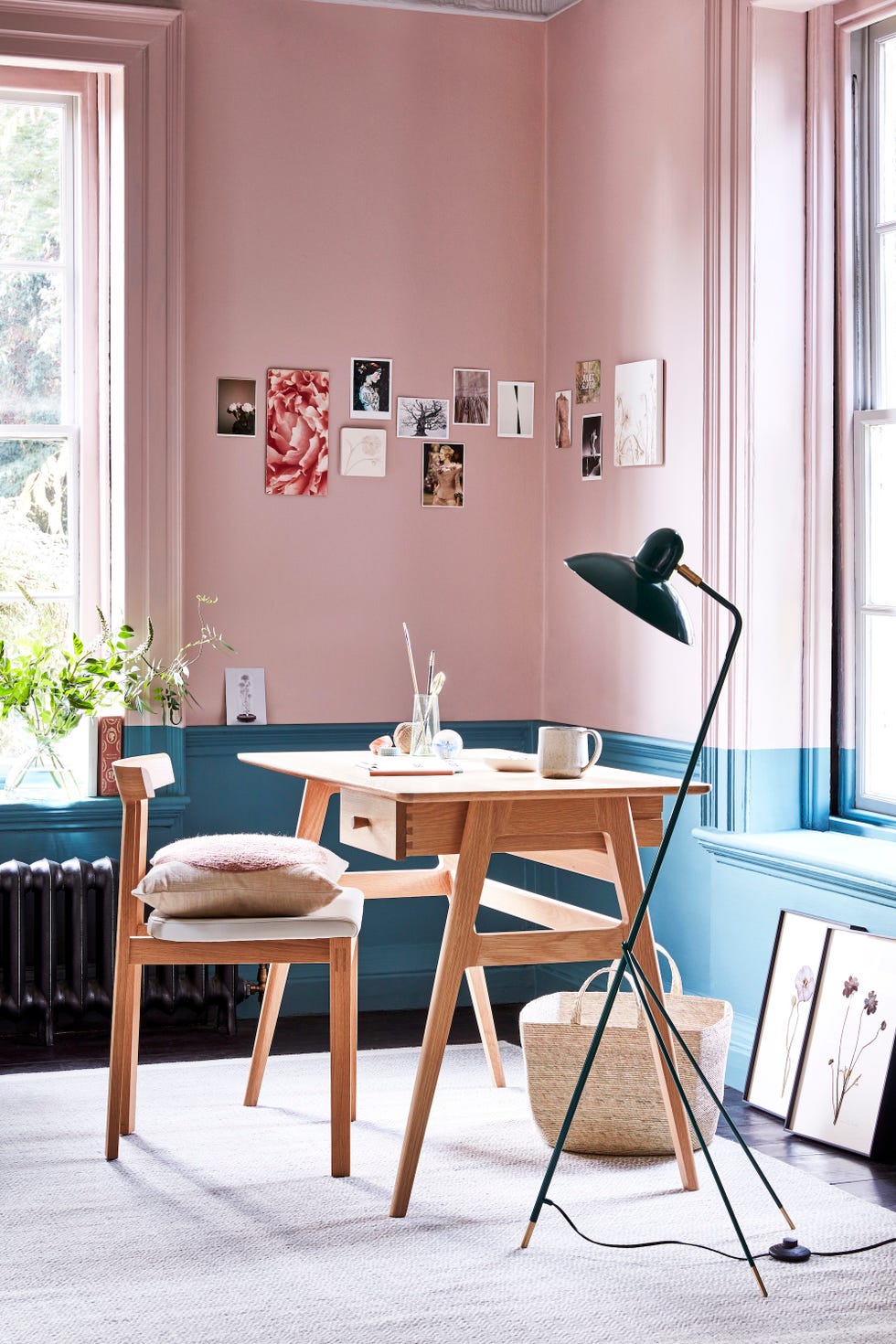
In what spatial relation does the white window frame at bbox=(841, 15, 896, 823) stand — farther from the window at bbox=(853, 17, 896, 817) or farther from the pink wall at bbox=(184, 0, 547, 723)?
the pink wall at bbox=(184, 0, 547, 723)

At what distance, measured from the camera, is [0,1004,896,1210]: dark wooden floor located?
3.65 m

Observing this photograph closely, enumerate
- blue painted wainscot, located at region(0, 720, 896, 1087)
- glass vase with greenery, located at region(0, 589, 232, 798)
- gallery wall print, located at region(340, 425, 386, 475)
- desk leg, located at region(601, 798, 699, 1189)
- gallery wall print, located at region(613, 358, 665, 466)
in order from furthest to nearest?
gallery wall print, located at region(340, 425, 386, 475) < glass vase with greenery, located at region(0, 589, 232, 798) < gallery wall print, located at region(613, 358, 665, 466) < blue painted wainscot, located at region(0, 720, 896, 1087) < desk leg, located at region(601, 798, 699, 1189)

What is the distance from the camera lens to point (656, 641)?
4.45 m

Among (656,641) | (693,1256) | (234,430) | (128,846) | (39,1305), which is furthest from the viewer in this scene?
(234,430)

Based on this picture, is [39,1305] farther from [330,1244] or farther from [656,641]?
[656,641]

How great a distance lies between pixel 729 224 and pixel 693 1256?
2584 mm

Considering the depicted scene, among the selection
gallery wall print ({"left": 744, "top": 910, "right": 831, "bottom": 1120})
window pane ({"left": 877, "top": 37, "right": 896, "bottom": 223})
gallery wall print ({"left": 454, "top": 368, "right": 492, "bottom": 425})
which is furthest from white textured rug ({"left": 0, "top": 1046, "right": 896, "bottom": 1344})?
window pane ({"left": 877, "top": 37, "right": 896, "bottom": 223})

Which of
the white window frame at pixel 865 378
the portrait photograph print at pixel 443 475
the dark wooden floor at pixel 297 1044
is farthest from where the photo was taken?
the portrait photograph print at pixel 443 475

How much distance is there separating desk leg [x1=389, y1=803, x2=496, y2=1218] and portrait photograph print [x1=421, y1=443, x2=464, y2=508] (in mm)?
2073

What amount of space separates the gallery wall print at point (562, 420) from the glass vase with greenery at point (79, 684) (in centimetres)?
122

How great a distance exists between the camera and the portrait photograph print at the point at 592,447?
188 inches

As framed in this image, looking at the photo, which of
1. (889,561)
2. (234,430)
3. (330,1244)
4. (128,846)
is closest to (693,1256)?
(330,1244)

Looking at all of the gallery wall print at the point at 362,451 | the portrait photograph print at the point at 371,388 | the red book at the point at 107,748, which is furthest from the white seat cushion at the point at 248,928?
the portrait photograph print at the point at 371,388

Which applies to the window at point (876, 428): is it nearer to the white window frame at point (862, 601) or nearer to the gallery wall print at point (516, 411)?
the white window frame at point (862, 601)
